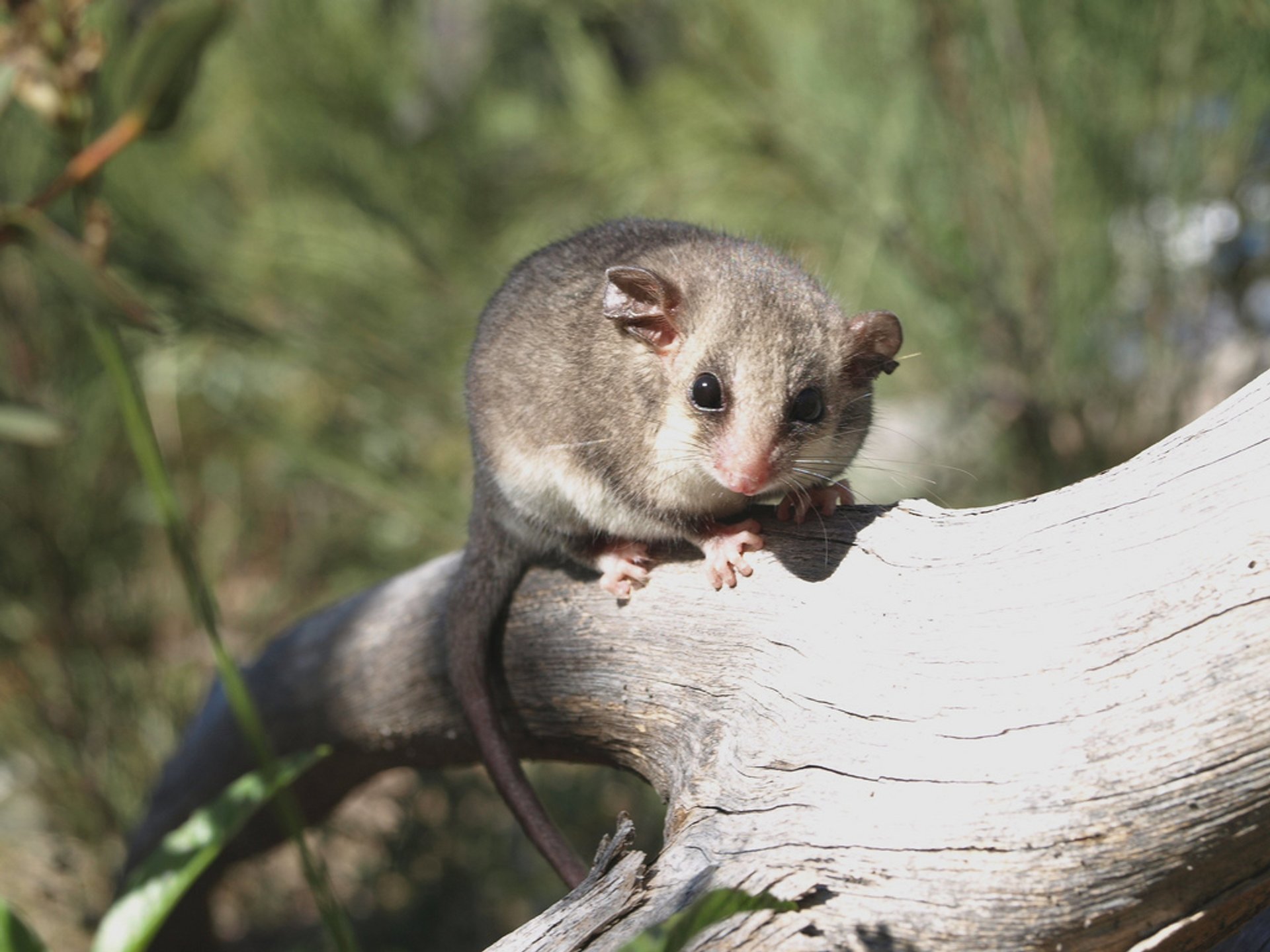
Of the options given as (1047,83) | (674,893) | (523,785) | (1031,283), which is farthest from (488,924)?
(1047,83)

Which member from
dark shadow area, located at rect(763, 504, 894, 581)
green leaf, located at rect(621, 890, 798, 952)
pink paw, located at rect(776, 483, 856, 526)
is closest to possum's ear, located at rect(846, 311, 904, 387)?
pink paw, located at rect(776, 483, 856, 526)

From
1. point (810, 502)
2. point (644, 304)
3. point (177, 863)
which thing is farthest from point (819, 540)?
point (177, 863)

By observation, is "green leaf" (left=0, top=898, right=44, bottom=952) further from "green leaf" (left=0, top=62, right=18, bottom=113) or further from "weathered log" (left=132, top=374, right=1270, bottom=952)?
"green leaf" (left=0, top=62, right=18, bottom=113)

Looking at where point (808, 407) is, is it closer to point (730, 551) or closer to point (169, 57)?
point (730, 551)

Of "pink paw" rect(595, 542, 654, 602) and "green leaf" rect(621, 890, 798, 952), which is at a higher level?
"pink paw" rect(595, 542, 654, 602)

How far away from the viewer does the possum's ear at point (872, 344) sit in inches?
100

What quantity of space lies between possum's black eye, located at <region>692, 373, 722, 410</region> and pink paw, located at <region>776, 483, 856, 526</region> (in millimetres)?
255

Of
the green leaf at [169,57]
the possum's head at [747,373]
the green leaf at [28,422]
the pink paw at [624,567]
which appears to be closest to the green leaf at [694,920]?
the possum's head at [747,373]

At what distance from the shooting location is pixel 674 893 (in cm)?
186

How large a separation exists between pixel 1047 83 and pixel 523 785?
3346mm

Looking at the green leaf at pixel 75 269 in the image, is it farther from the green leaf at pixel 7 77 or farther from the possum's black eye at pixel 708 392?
the possum's black eye at pixel 708 392

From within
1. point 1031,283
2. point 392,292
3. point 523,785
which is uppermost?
point 392,292

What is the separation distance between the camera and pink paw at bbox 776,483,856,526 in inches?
98.3

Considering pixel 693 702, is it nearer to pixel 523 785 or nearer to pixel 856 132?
pixel 523 785
